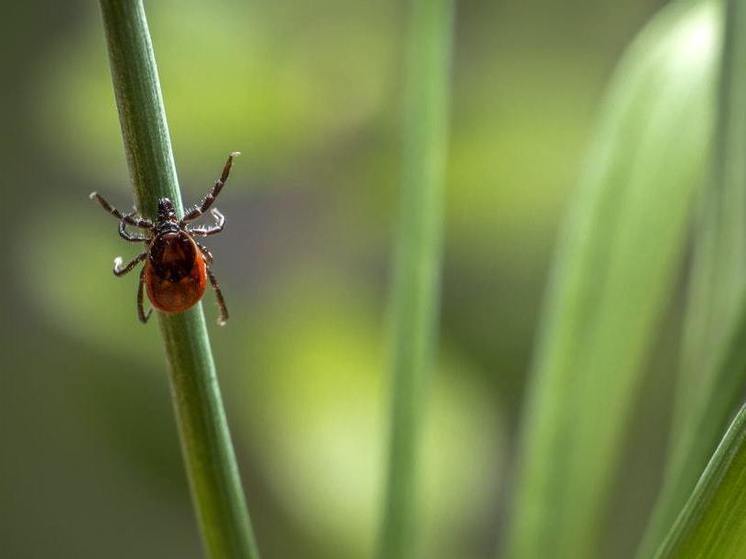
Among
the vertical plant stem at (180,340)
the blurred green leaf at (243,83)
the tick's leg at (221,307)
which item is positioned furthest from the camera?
the blurred green leaf at (243,83)

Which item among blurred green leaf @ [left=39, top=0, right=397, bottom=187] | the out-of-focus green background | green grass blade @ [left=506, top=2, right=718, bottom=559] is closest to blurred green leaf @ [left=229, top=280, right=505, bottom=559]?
the out-of-focus green background

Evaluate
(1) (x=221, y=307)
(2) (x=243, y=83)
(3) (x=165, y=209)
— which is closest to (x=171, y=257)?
(1) (x=221, y=307)

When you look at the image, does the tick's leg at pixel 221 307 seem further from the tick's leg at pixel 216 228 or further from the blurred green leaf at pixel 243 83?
the blurred green leaf at pixel 243 83

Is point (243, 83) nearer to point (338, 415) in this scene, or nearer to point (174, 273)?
point (338, 415)

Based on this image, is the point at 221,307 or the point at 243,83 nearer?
the point at 221,307

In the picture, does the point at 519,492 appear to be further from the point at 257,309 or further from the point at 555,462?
the point at 257,309

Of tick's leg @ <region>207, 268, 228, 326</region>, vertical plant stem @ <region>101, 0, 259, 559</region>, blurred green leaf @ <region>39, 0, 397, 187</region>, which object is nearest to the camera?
vertical plant stem @ <region>101, 0, 259, 559</region>

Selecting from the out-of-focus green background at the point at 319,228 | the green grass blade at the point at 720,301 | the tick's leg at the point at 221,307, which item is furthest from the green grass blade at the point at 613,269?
the out-of-focus green background at the point at 319,228

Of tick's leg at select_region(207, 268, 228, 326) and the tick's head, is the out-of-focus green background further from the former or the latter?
the tick's head
